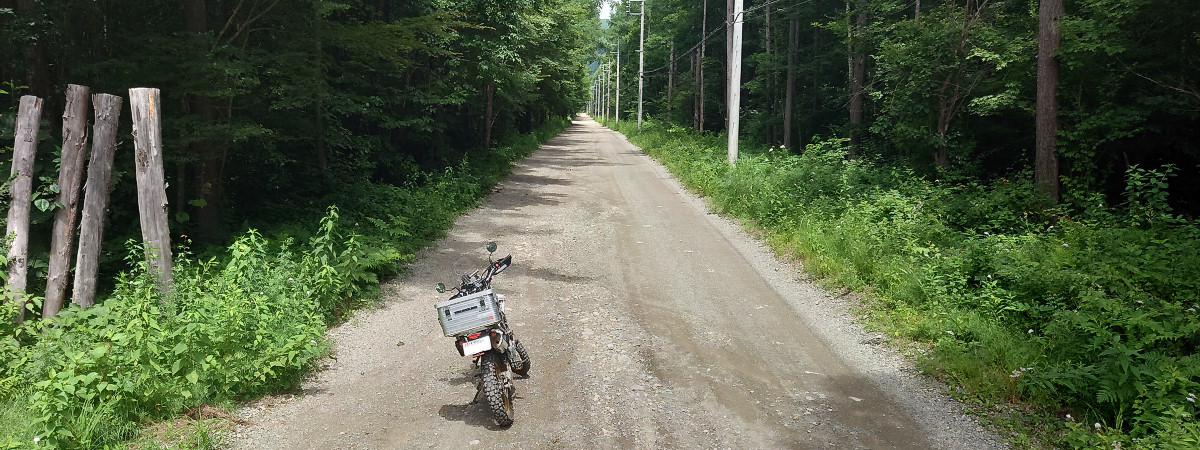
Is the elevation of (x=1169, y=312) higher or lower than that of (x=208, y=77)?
lower

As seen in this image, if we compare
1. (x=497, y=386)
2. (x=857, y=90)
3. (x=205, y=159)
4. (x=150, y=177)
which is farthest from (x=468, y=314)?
(x=857, y=90)

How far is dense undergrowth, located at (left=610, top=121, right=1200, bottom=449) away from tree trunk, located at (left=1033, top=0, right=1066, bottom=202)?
1.24 feet

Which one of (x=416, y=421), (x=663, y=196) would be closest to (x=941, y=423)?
(x=416, y=421)

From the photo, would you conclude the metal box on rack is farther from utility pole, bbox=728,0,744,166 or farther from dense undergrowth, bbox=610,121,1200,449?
utility pole, bbox=728,0,744,166

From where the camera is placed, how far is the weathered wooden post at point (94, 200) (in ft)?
23.4

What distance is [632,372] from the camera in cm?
604

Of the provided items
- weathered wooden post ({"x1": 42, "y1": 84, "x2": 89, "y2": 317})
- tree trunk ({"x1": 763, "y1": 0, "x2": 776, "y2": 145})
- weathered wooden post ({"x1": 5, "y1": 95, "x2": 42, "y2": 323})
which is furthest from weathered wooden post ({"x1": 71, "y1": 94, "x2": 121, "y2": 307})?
tree trunk ({"x1": 763, "y1": 0, "x2": 776, "y2": 145})

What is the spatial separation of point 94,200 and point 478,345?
5.00 metres

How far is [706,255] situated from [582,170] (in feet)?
47.7

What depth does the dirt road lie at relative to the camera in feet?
16.1

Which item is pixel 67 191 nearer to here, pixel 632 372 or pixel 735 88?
pixel 632 372

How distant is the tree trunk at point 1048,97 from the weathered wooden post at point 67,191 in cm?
1278

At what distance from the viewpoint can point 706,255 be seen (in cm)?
1112

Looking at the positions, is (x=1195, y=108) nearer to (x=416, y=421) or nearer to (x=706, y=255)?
(x=706, y=255)
